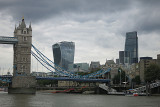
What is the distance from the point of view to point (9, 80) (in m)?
83.6

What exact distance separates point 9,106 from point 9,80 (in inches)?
1613

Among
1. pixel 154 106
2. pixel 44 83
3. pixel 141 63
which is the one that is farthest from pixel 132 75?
pixel 154 106

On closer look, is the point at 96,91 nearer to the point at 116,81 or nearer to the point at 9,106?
the point at 116,81

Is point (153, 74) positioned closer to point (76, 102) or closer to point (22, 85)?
point (22, 85)

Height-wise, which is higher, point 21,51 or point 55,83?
point 21,51

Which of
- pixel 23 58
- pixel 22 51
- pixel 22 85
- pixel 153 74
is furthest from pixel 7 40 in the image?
pixel 153 74

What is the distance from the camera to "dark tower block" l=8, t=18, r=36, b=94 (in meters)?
82.4

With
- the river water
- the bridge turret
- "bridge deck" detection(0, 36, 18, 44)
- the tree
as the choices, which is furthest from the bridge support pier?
the tree

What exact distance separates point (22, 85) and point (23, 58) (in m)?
9.06

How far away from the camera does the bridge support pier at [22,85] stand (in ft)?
267

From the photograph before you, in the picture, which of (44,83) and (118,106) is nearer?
(118,106)

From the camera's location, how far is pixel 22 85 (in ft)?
268

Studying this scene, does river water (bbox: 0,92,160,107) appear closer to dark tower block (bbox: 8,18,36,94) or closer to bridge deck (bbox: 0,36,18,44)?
dark tower block (bbox: 8,18,36,94)

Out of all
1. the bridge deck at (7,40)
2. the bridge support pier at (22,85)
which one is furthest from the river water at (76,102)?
the bridge deck at (7,40)
